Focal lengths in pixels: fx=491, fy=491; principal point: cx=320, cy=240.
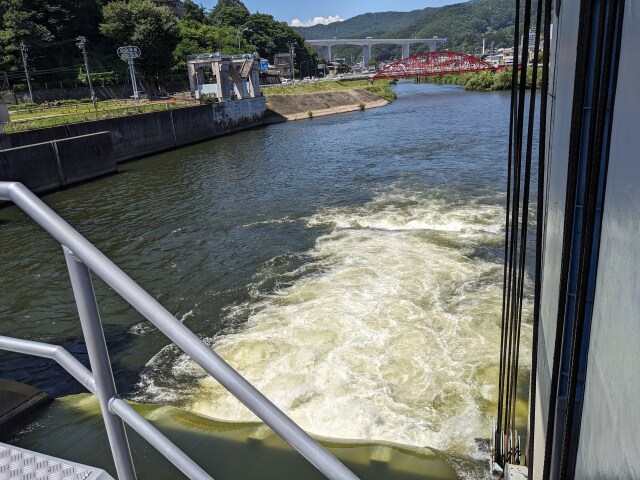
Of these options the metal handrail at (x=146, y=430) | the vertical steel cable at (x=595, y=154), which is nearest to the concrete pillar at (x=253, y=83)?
the vertical steel cable at (x=595, y=154)

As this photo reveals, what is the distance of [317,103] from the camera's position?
190 feet

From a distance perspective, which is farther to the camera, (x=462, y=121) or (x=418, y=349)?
(x=462, y=121)

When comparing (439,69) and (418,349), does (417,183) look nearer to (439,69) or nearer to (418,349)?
(418,349)

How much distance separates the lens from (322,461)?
3.49 ft

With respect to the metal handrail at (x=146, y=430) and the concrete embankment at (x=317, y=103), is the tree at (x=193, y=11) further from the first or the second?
the metal handrail at (x=146, y=430)

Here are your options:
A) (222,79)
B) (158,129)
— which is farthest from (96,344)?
(222,79)

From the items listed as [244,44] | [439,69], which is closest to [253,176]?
[244,44]

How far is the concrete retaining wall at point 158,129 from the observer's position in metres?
26.8

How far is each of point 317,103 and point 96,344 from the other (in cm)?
5888

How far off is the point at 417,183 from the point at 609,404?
17795 mm

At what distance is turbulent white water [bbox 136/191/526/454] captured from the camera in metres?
6.86

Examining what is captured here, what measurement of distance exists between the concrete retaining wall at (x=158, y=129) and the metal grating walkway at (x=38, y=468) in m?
26.1

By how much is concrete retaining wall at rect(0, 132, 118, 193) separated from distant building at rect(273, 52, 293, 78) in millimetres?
76867

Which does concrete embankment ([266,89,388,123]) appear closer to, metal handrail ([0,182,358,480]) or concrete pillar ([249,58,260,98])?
concrete pillar ([249,58,260,98])
